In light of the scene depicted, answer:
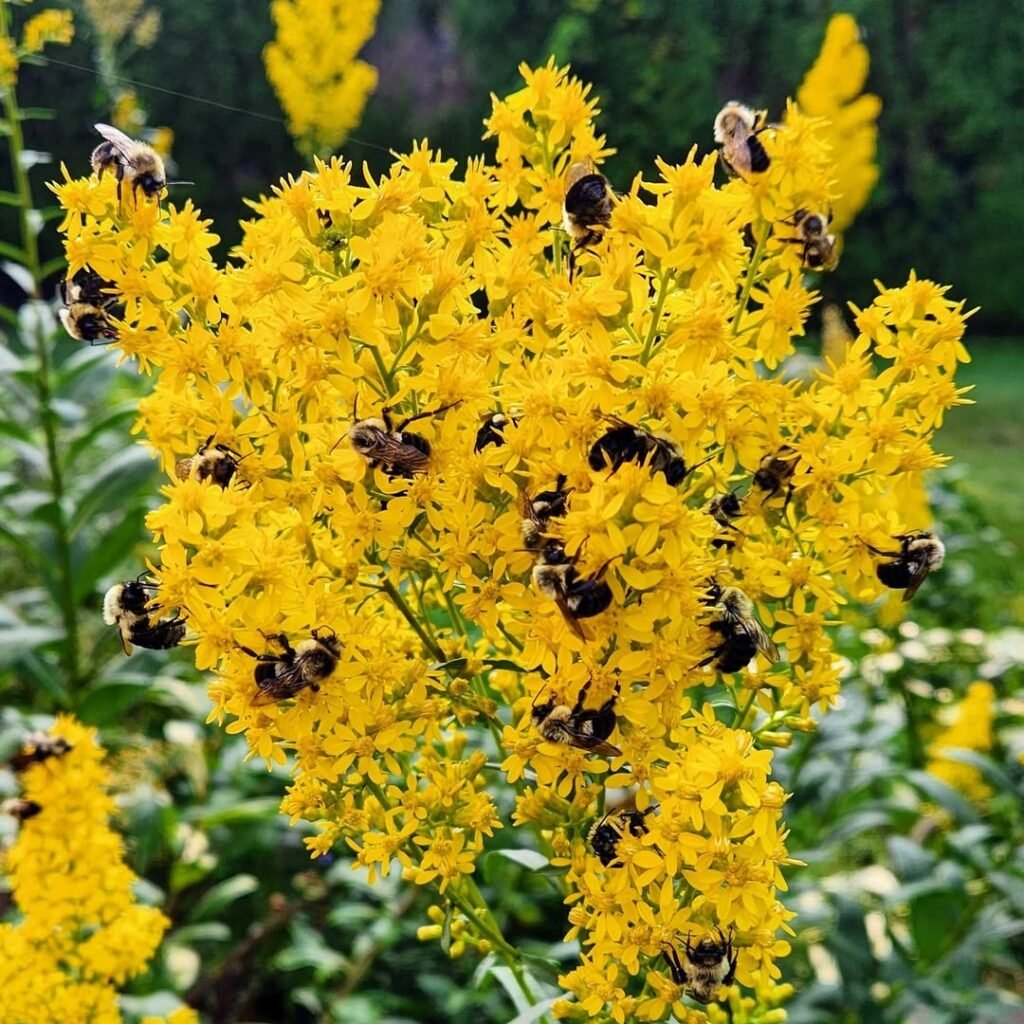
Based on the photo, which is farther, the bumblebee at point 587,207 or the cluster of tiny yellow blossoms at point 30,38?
the cluster of tiny yellow blossoms at point 30,38

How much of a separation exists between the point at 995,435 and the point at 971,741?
7.75 meters

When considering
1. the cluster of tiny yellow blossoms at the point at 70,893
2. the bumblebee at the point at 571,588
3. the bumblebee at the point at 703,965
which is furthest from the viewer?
the cluster of tiny yellow blossoms at the point at 70,893

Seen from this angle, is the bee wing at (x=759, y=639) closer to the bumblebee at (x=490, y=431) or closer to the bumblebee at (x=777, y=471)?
the bumblebee at (x=777, y=471)

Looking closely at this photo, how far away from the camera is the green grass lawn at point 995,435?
7879 millimetres

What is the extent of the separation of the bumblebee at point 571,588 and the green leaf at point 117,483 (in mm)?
1947

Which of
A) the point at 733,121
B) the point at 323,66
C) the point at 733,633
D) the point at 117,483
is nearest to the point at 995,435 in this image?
the point at 323,66

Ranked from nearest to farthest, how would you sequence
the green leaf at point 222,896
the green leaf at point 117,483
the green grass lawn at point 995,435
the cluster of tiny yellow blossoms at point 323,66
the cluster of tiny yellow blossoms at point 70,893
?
the cluster of tiny yellow blossoms at point 70,893 → the green leaf at point 222,896 → the green leaf at point 117,483 → the cluster of tiny yellow blossoms at point 323,66 → the green grass lawn at point 995,435

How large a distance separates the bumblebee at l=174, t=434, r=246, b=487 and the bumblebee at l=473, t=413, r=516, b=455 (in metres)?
0.24

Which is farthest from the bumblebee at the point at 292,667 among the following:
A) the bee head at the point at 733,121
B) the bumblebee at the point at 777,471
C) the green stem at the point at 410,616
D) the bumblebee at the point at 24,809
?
the bumblebee at the point at 24,809

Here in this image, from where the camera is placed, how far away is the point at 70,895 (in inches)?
67.1

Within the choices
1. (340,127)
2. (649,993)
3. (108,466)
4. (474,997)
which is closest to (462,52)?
(340,127)

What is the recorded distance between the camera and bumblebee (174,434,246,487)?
3.67 ft

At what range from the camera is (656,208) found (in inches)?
42.0

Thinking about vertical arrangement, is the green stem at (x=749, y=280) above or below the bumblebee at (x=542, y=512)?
above
